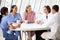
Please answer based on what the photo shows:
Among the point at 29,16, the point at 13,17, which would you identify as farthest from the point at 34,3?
the point at 13,17

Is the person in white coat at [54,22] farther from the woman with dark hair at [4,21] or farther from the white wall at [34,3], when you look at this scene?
the woman with dark hair at [4,21]

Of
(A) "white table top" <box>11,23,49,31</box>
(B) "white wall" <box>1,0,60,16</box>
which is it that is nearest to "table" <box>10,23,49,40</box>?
(A) "white table top" <box>11,23,49,31</box>

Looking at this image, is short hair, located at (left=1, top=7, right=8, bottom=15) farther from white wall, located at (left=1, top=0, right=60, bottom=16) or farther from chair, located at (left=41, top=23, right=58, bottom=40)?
chair, located at (left=41, top=23, right=58, bottom=40)

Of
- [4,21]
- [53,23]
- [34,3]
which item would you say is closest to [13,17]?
[4,21]

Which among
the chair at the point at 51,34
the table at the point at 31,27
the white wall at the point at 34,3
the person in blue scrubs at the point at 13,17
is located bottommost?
the chair at the point at 51,34

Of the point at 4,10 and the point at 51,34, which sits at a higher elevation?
the point at 4,10

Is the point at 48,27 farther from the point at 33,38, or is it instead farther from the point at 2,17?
the point at 2,17

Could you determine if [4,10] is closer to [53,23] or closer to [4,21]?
[4,21]

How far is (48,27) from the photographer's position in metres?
1.18

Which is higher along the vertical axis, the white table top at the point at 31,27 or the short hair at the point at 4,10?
the short hair at the point at 4,10

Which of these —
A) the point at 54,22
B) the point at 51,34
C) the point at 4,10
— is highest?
the point at 4,10

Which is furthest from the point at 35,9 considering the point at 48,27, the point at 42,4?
the point at 48,27

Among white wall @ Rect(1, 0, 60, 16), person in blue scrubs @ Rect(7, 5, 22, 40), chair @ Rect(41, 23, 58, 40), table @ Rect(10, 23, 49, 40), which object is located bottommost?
chair @ Rect(41, 23, 58, 40)

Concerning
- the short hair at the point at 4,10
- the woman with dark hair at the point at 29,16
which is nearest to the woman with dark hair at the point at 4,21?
the short hair at the point at 4,10
